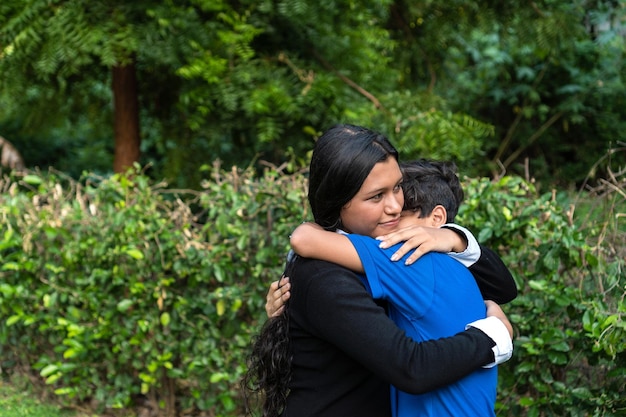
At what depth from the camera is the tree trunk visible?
6.96 meters

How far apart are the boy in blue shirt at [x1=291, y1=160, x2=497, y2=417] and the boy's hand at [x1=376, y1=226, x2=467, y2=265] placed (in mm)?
18

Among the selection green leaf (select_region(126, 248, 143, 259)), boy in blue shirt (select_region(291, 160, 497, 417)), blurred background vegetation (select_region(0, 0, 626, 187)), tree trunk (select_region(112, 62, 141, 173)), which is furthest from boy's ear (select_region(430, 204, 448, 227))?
tree trunk (select_region(112, 62, 141, 173))

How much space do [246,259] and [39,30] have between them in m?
2.77

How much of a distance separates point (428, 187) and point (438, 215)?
93mm

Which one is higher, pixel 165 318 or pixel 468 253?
pixel 468 253

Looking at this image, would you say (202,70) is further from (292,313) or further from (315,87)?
(292,313)

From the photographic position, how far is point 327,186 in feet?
7.27

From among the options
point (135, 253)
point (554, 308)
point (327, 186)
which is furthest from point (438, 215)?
point (135, 253)

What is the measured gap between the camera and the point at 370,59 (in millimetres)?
6828

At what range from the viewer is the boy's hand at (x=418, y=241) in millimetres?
2076

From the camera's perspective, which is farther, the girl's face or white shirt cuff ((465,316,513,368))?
the girl's face

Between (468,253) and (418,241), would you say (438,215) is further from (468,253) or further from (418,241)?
(418,241)

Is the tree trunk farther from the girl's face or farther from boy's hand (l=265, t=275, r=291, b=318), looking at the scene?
the girl's face

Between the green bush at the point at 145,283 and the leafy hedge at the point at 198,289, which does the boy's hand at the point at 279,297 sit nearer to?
the leafy hedge at the point at 198,289
